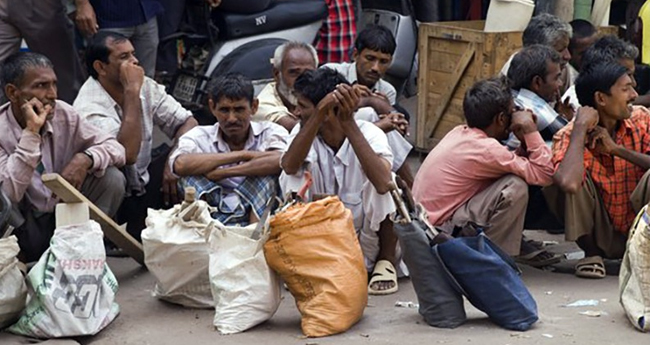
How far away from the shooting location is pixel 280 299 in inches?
221

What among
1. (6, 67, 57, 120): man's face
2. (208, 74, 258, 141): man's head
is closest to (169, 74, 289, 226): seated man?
(208, 74, 258, 141): man's head

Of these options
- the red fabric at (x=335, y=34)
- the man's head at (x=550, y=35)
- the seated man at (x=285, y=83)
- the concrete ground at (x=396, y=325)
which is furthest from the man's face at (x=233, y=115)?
the red fabric at (x=335, y=34)

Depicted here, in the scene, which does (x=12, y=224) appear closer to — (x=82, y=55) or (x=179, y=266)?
(x=179, y=266)

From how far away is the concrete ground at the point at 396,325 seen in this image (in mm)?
5332

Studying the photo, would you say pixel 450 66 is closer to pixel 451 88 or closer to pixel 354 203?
pixel 451 88

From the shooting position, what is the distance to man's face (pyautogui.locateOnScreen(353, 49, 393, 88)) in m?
7.23

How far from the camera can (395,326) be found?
217 inches

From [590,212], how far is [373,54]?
5.30 ft

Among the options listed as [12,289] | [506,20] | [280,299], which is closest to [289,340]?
[280,299]

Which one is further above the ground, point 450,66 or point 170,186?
point 450,66

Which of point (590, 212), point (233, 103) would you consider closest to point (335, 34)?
point (233, 103)

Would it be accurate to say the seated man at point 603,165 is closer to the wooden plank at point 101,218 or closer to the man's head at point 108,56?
the wooden plank at point 101,218

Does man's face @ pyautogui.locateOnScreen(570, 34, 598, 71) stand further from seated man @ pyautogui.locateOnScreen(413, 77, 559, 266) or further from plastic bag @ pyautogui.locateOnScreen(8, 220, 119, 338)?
plastic bag @ pyautogui.locateOnScreen(8, 220, 119, 338)

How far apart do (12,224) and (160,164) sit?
123 centimetres
